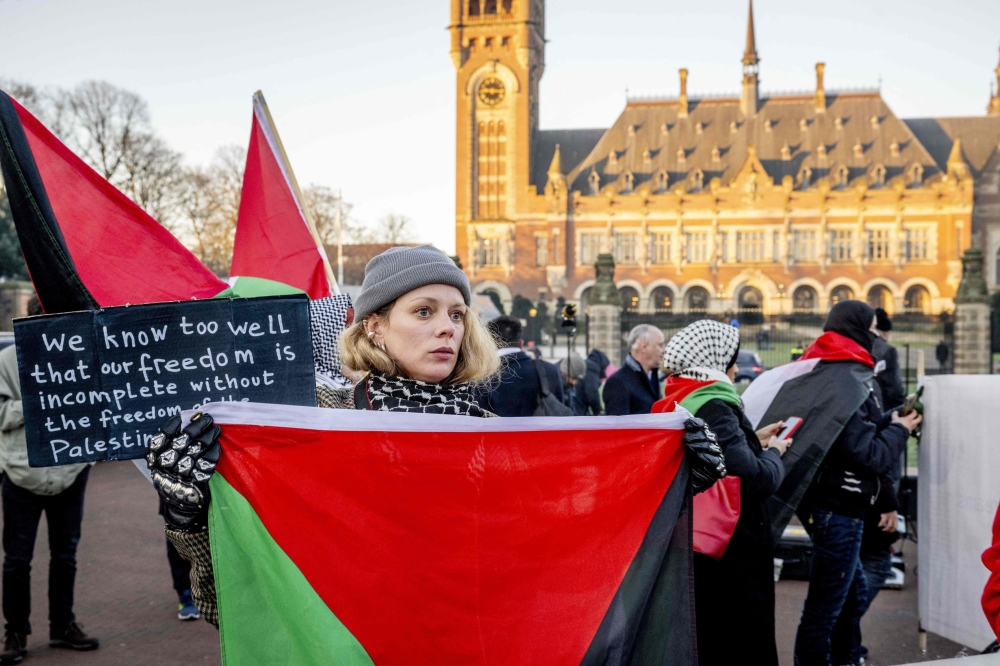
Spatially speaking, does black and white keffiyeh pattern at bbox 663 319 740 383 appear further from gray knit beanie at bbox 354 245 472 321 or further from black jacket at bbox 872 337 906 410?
black jacket at bbox 872 337 906 410

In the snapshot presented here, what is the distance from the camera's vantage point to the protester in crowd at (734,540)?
3398 millimetres

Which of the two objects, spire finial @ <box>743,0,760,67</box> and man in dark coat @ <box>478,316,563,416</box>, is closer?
man in dark coat @ <box>478,316,563,416</box>

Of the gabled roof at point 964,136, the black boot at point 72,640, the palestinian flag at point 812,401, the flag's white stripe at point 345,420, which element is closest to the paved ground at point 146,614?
the black boot at point 72,640

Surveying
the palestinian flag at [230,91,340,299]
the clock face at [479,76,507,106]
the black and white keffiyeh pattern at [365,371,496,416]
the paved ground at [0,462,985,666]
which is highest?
the clock face at [479,76,507,106]

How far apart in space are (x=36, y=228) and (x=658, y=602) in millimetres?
2262

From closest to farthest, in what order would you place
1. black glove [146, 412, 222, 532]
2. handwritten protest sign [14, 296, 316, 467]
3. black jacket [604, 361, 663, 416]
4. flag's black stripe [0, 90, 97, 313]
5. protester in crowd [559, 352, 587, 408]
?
1. black glove [146, 412, 222, 532]
2. handwritten protest sign [14, 296, 316, 467]
3. flag's black stripe [0, 90, 97, 313]
4. black jacket [604, 361, 663, 416]
5. protester in crowd [559, 352, 587, 408]

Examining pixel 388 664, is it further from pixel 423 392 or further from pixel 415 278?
pixel 415 278

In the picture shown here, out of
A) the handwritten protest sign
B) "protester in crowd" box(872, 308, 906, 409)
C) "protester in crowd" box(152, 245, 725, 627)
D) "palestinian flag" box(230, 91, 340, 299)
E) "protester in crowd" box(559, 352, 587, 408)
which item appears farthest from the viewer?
"protester in crowd" box(559, 352, 587, 408)

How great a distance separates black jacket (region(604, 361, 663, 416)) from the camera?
6.19 meters

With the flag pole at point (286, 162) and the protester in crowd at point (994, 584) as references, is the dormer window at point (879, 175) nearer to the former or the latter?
the flag pole at point (286, 162)

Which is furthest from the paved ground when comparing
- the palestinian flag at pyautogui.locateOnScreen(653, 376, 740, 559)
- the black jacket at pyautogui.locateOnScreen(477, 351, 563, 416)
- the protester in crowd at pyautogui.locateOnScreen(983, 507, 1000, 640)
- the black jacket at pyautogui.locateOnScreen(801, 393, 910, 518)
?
the protester in crowd at pyautogui.locateOnScreen(983, 507, 1000, 640)

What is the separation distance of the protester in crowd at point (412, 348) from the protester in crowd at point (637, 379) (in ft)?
12.4

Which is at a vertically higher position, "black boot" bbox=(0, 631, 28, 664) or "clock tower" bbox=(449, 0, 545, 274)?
"clock tower" bbox=(449, 0, 545, 274)

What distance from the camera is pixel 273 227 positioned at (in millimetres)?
5070
